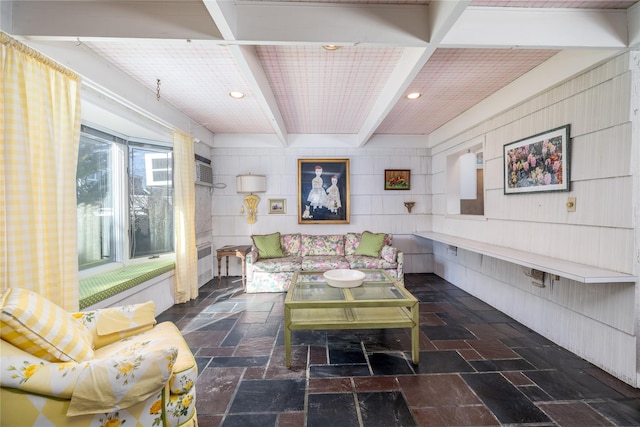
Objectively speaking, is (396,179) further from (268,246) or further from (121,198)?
(121,198)

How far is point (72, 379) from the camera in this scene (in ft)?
3.66

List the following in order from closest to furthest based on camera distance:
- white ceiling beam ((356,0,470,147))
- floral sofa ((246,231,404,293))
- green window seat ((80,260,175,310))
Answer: white ceiling beam ((356,0,470,147)), green window seat ((80,260,175,310)), floral sofa ((246,231,404,293))

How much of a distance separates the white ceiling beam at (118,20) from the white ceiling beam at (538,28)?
1.72 m

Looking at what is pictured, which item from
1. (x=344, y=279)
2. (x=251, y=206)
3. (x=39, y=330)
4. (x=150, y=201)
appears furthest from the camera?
(x=251, y=206)

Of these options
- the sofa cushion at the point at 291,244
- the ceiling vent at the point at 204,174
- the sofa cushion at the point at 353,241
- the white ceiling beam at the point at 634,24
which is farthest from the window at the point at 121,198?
the white ceiling beam at the point at 634,24

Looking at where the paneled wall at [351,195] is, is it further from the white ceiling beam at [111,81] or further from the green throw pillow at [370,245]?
the white ceiling beam at [111,81]

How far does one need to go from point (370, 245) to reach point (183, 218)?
2.85 meters

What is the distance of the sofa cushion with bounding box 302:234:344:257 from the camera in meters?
4.56

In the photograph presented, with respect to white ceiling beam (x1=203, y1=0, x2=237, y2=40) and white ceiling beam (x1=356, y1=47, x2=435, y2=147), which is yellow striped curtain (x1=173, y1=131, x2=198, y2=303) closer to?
white ceiling beam (x1=203, y1=0, x2=237, y2=40)

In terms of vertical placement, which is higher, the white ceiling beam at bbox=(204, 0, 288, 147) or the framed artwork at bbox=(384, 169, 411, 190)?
the white ceiling beam at bbox=(204, 0, 288, 147)

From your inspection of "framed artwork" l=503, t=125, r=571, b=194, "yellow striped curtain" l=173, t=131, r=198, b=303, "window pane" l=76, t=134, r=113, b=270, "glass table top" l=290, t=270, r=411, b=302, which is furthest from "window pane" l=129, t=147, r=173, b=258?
"framed artwork" l=503, t=125, r=571, b=194

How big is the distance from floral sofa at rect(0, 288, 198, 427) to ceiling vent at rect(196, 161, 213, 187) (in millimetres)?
3114

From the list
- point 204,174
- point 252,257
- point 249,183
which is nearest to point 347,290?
point 252,257

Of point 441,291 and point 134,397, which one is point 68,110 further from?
point 441,291
